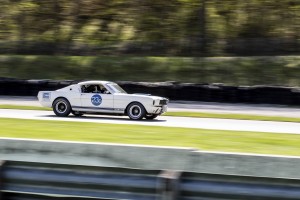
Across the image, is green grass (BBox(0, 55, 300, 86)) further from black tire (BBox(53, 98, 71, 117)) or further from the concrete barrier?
the concrete barrier

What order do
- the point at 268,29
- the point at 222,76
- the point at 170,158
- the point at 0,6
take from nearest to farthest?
the point at 170,158, the point at 222,76, the point at 268,29, the point at 0,6

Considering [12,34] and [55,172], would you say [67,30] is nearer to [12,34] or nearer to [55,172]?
[12,34]

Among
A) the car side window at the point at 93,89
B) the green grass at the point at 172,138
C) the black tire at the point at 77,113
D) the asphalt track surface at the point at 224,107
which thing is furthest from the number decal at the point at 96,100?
the green grass at the point at 172,138

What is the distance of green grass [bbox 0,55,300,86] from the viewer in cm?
3067

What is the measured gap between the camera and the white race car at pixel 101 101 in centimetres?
1670

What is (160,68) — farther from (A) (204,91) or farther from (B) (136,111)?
(B) (136,111)

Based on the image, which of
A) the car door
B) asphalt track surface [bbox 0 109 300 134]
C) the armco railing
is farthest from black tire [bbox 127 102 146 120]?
the armco railing

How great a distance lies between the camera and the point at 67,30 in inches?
1548

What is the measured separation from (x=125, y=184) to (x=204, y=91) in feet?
67.0

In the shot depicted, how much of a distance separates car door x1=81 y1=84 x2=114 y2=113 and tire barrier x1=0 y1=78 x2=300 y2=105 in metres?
8.75

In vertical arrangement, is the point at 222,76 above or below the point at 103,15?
below

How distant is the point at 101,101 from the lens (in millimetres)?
16969

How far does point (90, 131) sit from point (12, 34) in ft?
104

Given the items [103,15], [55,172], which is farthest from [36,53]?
[55,172]
